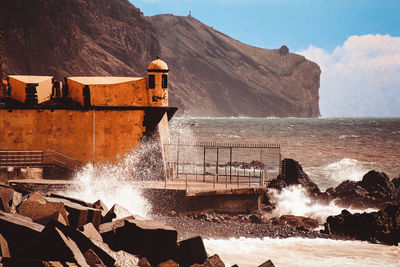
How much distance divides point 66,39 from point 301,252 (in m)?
110

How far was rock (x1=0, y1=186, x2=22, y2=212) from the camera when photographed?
9.29 meters


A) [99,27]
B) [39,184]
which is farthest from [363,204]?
[99,27]

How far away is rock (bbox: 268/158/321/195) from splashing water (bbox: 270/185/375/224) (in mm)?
397

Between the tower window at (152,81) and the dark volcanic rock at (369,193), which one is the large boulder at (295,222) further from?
the tower window at (152,81)

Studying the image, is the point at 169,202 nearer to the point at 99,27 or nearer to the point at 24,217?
the point at 24,217

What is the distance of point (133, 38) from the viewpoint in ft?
522

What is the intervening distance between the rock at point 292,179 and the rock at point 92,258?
18.8 metres

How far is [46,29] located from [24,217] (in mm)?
111782

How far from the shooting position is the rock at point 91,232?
874cm

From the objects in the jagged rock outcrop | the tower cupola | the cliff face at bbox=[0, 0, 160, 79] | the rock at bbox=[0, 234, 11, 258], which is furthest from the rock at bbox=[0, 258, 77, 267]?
the cliff face at bbox=[0, 0, 160, 79]

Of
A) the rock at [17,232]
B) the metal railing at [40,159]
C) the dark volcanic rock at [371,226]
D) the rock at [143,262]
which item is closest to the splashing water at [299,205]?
the dark volcanic rock at [371,226]

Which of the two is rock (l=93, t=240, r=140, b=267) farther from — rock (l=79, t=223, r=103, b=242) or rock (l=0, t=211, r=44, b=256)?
rock (l=0, t=211, r=44, b=256)

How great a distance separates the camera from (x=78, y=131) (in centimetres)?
2069

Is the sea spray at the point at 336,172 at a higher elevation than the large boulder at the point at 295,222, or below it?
higher
